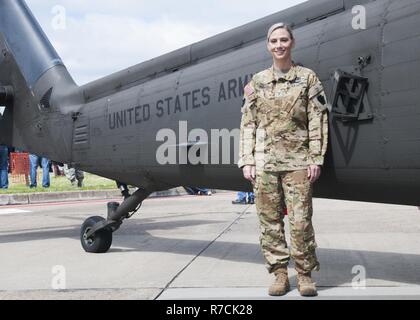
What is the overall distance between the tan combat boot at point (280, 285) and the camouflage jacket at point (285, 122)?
799mm

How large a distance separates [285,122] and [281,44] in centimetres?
57

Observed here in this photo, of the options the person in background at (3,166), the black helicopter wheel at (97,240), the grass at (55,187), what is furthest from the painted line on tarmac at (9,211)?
the black helicopter wheel at (97,240)

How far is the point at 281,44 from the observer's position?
12.8 feet

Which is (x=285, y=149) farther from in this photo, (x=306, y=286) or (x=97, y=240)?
(x=97, y=240)

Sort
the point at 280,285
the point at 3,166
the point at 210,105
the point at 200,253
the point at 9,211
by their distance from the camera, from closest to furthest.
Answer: the point at 280,285
the point at 210,105
the point at 200,253
the point at 9,211
the point at 3,166

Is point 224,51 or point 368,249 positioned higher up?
point 224,51

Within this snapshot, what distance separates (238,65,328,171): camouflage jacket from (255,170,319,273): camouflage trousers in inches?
3.9

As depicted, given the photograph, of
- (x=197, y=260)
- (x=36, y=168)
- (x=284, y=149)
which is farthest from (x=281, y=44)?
(x=36, y=168)

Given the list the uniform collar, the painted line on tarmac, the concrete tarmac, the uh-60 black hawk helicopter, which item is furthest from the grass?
the uniform collar

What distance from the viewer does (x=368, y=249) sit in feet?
20.5

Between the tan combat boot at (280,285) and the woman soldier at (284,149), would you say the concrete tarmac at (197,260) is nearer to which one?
the tan combat boot at (280,285)
